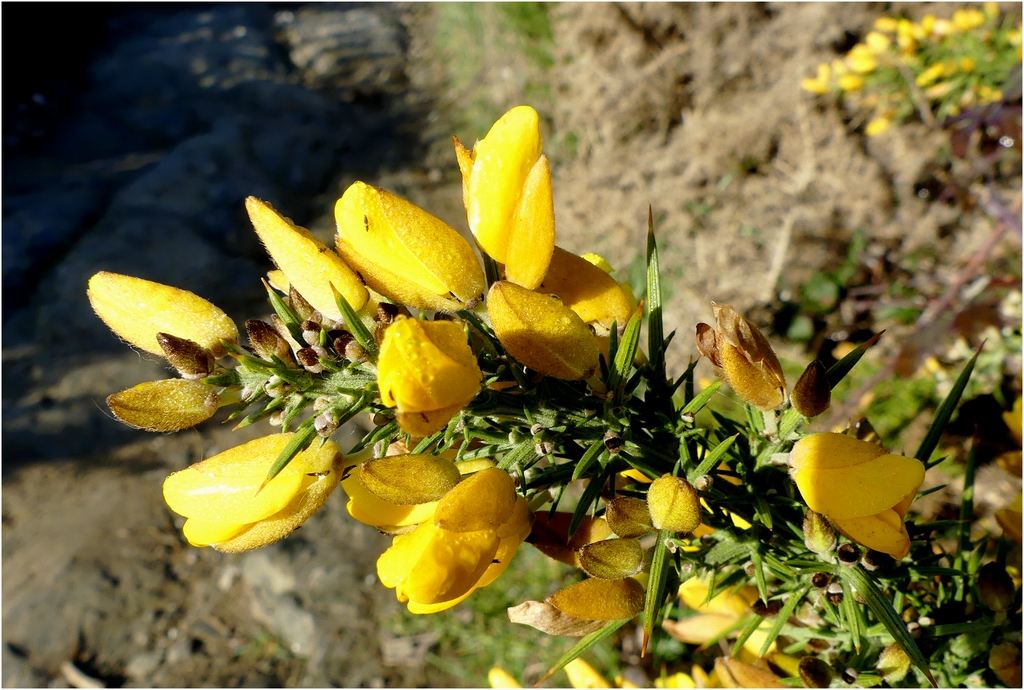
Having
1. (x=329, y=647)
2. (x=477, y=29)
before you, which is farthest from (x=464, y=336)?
(x=477, y=29)

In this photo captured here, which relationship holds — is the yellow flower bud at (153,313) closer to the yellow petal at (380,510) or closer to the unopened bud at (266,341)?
the unopened bud at (266,341)

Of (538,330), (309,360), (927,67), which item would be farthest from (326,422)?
(927,67)

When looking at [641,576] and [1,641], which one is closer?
[641,576]

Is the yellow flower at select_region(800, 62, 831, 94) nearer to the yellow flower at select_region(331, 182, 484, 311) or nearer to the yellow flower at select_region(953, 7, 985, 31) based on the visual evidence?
the yellow flower at select_region(953, 7, 985, 31)

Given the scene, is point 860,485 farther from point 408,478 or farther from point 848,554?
point 408,478

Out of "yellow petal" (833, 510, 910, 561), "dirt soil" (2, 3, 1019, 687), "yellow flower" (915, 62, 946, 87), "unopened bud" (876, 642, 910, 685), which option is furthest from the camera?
"dirt soil" (2, 3, 1019, 687)

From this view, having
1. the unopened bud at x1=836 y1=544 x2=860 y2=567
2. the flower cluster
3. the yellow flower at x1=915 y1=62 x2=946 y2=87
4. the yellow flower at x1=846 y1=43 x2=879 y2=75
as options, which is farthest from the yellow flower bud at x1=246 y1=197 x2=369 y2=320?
the yellow flower at x1=915 y1=62 x2=946 y2=87

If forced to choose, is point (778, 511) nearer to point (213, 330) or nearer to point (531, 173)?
point (531, 173)
